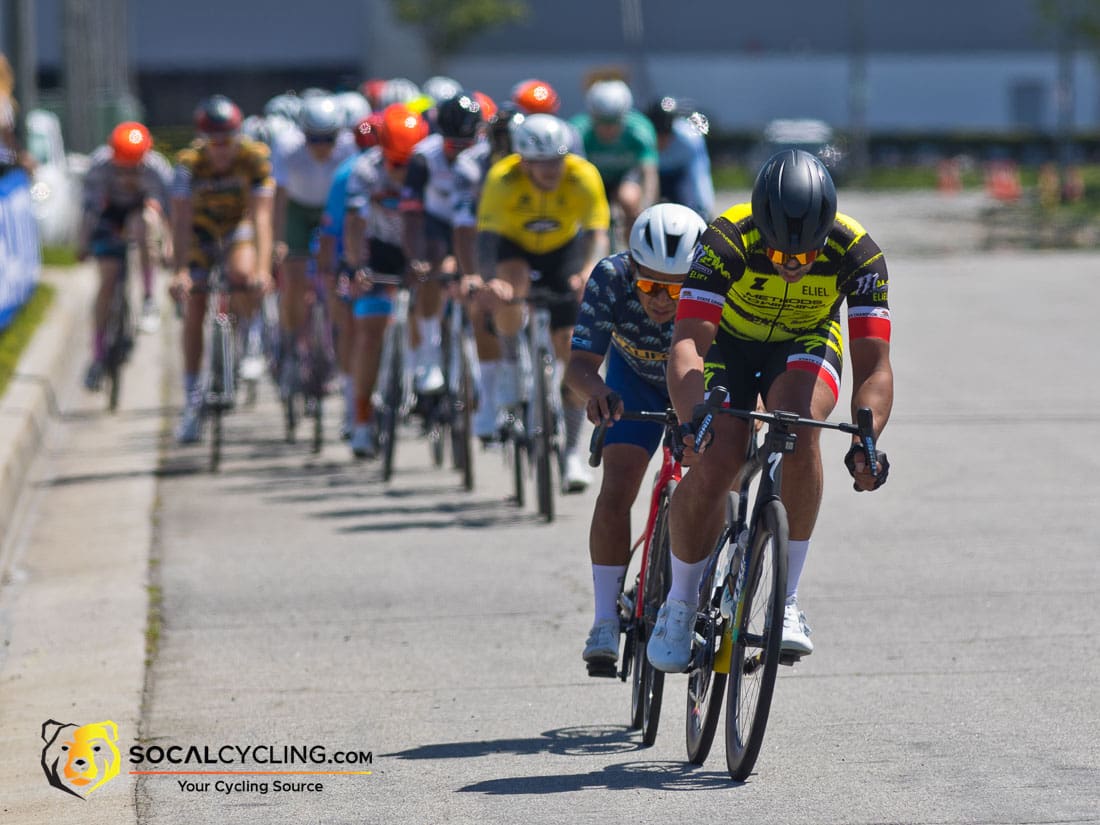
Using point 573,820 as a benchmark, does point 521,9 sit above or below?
above

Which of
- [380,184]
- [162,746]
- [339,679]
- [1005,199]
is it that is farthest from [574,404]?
[1005,199]

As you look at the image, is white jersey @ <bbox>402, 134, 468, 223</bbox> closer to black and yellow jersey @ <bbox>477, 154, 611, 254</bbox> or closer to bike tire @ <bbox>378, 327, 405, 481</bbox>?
bike tire @ <bbox>378, 327, 405, 481</bbox>

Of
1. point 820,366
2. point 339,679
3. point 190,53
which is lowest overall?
point 339,679

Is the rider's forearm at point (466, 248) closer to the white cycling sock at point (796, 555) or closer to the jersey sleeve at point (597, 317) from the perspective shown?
the jersey sleeve at point (597, 317)

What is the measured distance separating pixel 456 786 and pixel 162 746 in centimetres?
106

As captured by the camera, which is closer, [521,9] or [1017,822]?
[1017,822]

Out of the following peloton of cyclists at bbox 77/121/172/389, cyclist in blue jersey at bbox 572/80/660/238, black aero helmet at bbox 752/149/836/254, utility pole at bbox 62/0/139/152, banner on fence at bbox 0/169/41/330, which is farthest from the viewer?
utility pole at bbox 62/0/139/152

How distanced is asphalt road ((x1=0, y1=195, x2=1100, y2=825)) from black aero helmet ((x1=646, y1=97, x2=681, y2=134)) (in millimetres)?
2607

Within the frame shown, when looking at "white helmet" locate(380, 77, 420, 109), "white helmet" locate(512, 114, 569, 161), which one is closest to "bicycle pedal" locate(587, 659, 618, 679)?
"white helmet" locate(512, 114, 569, 161)

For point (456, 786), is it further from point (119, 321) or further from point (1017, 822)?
point (119, 321)

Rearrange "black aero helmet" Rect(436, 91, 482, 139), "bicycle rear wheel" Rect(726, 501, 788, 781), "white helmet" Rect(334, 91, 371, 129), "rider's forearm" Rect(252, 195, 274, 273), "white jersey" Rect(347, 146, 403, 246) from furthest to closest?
"white helmet" Rect(334, 91, 371, 129), "rider's forearm" Rect(252, 195, 274, 273), "white jersey" Rect(347, 146, 403, 246), "black aero helmet" Rect(436, 91, 482, 139), "bicycle rear wheel" Rect(726, 501, 788, 781)

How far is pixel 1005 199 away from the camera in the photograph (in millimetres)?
43438

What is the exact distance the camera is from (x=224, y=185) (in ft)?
41.9

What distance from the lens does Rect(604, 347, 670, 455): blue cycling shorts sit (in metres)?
6.54
